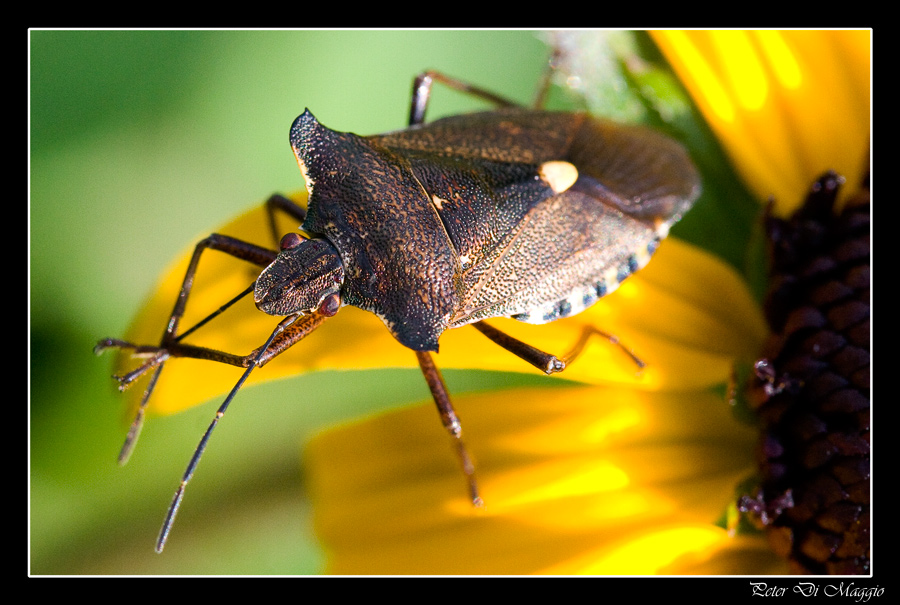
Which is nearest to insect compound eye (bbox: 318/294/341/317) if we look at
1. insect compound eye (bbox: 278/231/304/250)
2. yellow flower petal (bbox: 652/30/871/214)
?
insect compound eye (bbox: 278/231/304/250)

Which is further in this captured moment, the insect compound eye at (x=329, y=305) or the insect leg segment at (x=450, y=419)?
the insect leg segment at (x=450, y=419)

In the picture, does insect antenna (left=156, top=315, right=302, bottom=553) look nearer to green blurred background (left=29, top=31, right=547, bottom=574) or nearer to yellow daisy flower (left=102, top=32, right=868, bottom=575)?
yellow daisy flower (left=102, top=32, right=868, bottom=575)

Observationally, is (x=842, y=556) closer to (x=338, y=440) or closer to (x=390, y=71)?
(x=338, y=440)

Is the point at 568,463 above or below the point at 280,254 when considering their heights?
below

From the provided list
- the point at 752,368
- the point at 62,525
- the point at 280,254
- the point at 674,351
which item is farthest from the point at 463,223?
the point at 62,525
